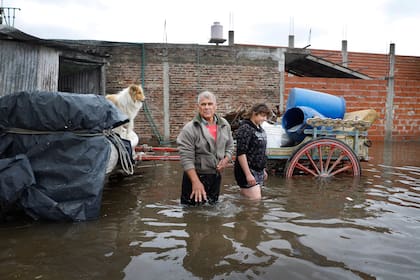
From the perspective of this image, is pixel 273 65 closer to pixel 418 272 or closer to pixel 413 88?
pixel 413 88

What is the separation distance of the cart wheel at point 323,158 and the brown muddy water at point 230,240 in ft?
3.44

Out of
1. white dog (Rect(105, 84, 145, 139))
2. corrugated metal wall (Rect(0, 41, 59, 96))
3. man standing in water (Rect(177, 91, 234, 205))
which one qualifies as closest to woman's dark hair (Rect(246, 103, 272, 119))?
man standing in water (Rect(177, 91, 234, 205))

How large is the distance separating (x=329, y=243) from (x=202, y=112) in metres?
1.83

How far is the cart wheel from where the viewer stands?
6348 mm

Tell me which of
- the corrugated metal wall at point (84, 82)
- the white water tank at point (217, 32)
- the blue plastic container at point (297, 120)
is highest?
the white water tank at point (217, 32)

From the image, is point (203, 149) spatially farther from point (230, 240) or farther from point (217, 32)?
point (217, 32)

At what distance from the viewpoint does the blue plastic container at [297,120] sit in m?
6.53

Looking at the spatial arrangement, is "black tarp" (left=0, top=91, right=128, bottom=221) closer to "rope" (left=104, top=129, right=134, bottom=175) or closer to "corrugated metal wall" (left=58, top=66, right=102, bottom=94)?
"rope" (left=104, top=129, right=134, bottom=175)

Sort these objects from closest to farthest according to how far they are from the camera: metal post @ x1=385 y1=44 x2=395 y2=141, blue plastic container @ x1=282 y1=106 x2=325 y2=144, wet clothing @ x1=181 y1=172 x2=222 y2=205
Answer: wet clothing @ x1=181 y1=172 x2=222 y2=205
blue plastic container @ x1=282 y1=106 x2=325 y2=144
metal post @ x1=385 y1=44 x2=395 y2=141

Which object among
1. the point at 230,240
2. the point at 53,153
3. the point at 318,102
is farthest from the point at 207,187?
the point at 318,102

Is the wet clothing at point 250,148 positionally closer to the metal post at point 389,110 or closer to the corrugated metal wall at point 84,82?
the corrugated metal wall at point 84,82

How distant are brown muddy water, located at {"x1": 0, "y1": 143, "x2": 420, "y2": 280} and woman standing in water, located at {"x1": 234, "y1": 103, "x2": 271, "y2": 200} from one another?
305 mm

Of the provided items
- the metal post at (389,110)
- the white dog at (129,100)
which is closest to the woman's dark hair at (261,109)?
the white dog at (129,100)

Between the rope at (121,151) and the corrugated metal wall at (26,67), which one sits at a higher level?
the corrugated metal wall at (26,67)
